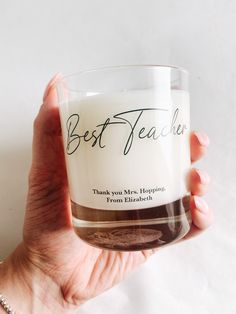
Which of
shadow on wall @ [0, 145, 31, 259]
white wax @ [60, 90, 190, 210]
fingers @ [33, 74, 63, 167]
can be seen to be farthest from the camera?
shadow on wall @ [0, 145, 31, 259]

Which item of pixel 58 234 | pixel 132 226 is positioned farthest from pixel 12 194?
pixel 132 226

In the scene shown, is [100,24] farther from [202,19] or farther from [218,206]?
[218,206]

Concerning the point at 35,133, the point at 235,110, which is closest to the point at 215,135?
the point at 235,110

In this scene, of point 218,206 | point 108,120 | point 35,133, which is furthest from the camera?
point 218,206

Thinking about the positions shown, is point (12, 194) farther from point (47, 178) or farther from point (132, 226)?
point (132, 226)

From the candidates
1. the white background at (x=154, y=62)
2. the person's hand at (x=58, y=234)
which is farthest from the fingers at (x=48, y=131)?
the white background at (x=154, y=62)

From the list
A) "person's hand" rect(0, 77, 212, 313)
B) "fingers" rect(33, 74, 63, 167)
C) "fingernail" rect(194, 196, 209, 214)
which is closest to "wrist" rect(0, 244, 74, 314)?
"person's hand" rect(0, 77, 212, 313)

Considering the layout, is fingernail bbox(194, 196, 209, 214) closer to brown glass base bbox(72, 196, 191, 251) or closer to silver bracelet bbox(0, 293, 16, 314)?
brown glass base bbox(72, 196, 191, 251)
